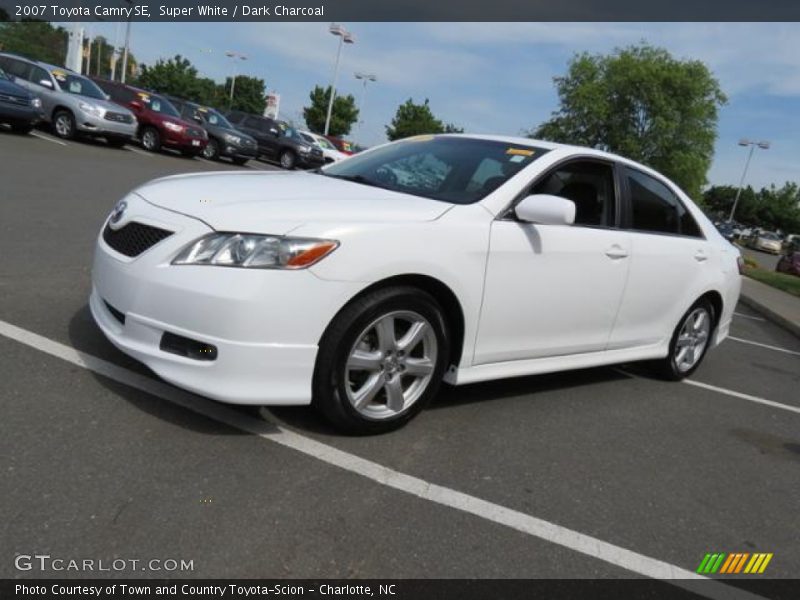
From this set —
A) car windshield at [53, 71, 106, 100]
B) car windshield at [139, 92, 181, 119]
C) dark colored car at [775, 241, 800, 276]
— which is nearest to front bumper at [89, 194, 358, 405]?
car windshield at [53, 71, 106, 100]

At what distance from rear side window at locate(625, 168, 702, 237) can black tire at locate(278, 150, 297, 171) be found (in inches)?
850

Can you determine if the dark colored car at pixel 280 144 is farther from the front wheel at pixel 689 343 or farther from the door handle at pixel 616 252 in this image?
the door handle at pixel 616 252

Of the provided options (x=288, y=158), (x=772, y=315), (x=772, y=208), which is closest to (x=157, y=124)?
(x=288, y=158)

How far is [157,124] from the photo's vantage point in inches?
748

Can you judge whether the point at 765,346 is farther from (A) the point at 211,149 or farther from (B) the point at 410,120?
(B) the point at 410,120

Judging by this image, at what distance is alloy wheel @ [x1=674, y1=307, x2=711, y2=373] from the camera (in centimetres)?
527

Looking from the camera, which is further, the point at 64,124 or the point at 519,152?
the point at 64,124

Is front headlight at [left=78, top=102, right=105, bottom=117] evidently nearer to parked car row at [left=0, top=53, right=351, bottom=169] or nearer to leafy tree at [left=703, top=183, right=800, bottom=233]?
parked car row at [left=0, top=53, right=351, bottom=169]

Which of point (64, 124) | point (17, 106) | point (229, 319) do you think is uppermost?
point (17, 106)

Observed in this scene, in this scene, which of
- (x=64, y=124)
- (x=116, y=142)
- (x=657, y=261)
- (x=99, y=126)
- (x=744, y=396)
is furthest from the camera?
(x=116, y=142)

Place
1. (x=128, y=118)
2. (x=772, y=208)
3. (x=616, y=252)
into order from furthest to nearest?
1. (x=772, y=208)
2. (x=128, y=118)
3. (x=616, y=252)

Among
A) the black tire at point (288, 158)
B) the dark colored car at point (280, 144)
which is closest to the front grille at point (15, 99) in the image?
the dark colored car at point (280, 144)

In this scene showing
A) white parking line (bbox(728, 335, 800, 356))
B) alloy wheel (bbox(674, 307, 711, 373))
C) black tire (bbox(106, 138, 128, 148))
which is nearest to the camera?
alloy wheel (bbox(674, 307, 711, 373))

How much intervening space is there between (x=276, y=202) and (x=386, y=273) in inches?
23.6
